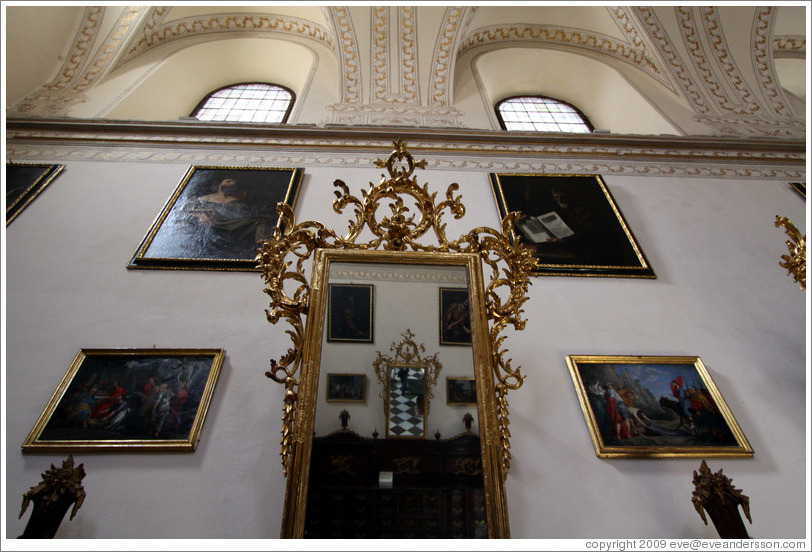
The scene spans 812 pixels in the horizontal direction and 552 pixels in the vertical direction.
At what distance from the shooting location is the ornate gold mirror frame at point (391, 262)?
7.73ft

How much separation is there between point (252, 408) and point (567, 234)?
319 centimetres

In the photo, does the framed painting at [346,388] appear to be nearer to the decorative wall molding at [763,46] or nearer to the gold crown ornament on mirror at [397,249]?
the gold crown ornament on mirror at [397,249]

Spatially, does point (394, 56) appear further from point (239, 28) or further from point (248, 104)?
point (239, 28)

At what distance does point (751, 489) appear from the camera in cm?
292

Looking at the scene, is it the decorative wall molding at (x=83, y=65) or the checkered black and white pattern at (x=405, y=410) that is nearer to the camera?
the checkered black and white pattern at (x=405, y=410)

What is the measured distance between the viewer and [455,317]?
2.81 m

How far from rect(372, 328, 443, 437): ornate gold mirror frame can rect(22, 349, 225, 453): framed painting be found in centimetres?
127

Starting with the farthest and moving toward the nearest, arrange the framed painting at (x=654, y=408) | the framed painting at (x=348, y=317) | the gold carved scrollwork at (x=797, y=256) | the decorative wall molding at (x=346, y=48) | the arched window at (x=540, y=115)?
1. the arched window at (x=540, y=115)
2. the decorative wall molding at (x=346, y=48)
3. the gold carved scrollwork at (x=797, y=256)
4. the framed painting at (x=654, y=408)
5. the framed painting at (x=348, y=317)

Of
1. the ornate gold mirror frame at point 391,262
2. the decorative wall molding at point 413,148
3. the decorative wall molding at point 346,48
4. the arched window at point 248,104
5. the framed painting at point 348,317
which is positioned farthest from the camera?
the arched window at point 248,104

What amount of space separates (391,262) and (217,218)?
2.29 m

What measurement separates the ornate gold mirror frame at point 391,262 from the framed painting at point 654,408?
62cm

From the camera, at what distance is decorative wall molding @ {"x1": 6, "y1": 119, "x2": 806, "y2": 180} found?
5.28 m

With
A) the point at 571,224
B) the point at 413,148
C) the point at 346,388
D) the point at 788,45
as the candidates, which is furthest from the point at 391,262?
the point at 788,45

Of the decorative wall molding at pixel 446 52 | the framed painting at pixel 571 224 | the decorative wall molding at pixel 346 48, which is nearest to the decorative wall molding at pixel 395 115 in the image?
the decorative wall molding at pixel 446 52
